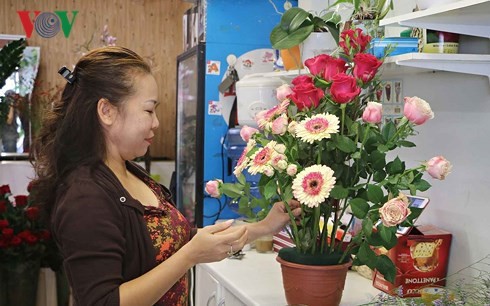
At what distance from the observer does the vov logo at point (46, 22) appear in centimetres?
619

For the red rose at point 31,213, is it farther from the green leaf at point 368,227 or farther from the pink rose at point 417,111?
the pink rose at point 417,111

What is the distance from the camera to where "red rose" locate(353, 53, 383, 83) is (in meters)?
1.62

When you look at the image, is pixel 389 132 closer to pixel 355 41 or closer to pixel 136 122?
pixel 355 41

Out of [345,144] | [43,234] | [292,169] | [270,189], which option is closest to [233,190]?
[270,189]

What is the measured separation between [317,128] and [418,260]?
67 centimetres

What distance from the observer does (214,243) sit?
1623 mm

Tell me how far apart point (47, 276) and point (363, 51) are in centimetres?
282

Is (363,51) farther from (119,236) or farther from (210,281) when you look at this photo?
(210,281)

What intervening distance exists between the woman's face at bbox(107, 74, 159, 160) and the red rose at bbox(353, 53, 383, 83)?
560 mm

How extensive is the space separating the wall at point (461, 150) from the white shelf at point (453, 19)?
11 cm

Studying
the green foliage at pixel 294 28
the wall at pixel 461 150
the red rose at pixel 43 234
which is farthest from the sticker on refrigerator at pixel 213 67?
the wall at pixel 461 150

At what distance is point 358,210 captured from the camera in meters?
1.62

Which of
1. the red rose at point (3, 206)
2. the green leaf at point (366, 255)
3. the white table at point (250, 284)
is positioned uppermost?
the green leaf at point (366, 255)

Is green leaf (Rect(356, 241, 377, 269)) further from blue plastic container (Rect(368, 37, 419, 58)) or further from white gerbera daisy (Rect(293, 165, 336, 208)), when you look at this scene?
blue plastic container (Rect(368, 37, 419, 58))
